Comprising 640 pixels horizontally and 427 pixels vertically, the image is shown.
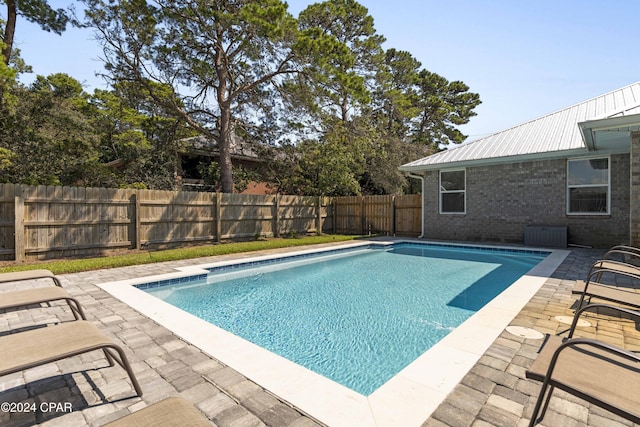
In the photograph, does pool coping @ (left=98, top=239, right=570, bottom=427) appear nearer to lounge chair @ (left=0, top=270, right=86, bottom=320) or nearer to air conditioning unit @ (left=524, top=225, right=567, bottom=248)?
lounge chair @ (left=0, top=270, right=86, bottom=320)

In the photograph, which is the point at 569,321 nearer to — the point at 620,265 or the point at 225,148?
the point at 620,265

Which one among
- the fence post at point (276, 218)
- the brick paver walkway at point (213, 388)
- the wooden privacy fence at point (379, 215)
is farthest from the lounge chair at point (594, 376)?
the wooden privacy fence at point (379, 215)

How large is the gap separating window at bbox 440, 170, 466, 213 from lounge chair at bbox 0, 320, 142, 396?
12.3 metres

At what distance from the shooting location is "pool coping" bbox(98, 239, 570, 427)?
7.03 ft

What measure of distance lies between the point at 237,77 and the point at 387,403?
555 inches

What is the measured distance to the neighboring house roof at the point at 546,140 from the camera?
946 cm

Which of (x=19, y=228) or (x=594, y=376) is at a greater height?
(x=19, y=228)

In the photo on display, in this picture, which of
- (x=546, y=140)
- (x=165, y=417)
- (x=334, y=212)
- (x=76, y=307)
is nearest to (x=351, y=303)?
(x=76, y=307)

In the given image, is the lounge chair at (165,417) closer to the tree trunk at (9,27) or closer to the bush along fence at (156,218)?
the bush along fence at (156,218)

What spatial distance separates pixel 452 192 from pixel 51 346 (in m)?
12.7

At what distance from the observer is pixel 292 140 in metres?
16.8

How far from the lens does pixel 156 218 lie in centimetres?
1020

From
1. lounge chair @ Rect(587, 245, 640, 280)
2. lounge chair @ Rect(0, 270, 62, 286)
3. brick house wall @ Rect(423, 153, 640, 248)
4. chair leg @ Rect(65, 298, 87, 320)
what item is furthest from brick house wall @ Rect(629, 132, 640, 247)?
lounge chair @ Rect(0, 270, 62, 286)

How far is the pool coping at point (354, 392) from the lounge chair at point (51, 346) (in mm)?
937
